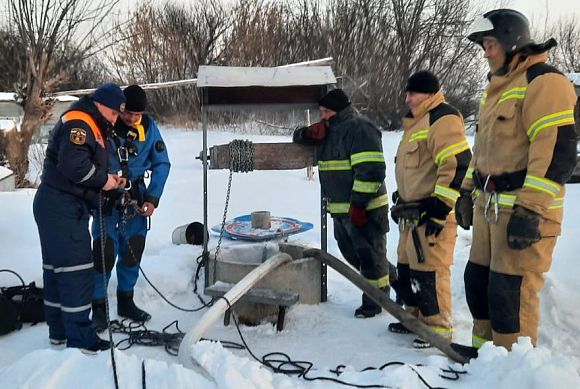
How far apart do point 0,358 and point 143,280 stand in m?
1.47

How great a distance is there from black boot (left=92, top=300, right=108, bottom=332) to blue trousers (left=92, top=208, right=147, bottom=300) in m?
0.05

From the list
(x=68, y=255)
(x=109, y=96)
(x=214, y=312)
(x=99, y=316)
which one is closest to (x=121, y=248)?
(x=99, y=316)

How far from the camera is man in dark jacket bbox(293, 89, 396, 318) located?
441 cm

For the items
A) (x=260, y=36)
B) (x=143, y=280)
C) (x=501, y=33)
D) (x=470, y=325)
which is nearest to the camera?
(x=501, y=33)

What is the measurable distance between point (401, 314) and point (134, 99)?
2.53 meters

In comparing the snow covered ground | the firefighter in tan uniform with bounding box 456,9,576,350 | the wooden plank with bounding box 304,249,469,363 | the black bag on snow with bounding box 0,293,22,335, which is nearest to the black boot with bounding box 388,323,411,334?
the snow covered ground

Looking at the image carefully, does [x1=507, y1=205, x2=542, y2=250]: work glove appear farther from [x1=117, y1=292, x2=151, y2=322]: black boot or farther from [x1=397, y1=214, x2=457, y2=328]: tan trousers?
[x1=117, y1=292, x2=151, y2=322]: black boot

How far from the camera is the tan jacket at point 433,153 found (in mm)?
3736

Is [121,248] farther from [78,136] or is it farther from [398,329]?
[398,329]

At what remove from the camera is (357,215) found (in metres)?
4.41

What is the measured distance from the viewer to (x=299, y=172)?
11.9 m

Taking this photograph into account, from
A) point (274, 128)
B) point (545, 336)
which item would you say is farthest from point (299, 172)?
point (545, 336)

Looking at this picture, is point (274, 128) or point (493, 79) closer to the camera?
point (493, 79)

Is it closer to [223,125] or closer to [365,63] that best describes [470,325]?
[223,125]
